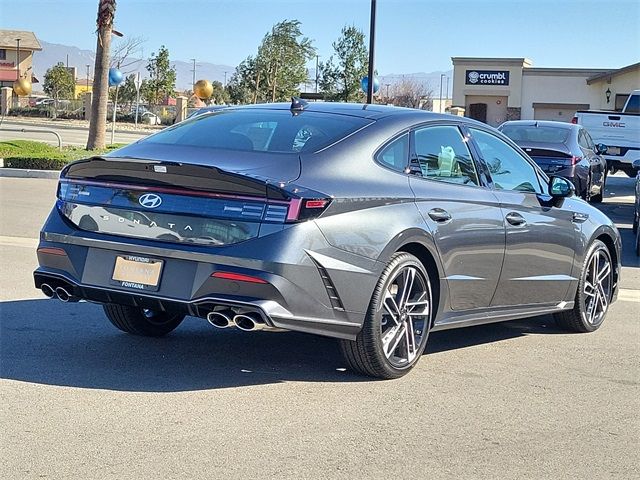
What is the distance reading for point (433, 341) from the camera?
7.05 m

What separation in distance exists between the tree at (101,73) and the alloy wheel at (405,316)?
18.8 m

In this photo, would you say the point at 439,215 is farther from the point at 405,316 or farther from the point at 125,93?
the point at 125,93

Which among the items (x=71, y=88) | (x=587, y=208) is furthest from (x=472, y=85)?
(x=587, y=208)

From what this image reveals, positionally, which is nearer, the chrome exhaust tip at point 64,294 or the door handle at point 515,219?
the chrome exhaust tip at point 64,294

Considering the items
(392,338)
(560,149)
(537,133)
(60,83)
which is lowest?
(392,338)

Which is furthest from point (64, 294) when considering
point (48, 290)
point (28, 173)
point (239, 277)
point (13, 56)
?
point (13, 56)

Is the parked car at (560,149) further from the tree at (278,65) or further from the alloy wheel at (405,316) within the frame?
the tree at (278,65)

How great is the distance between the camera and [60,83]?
78625mm

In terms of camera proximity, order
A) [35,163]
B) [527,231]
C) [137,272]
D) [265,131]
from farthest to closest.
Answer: [35,163], [527,231], [265,131], [137,272]

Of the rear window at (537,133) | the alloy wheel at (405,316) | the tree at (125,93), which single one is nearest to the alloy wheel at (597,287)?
the alloy wheel at (405,316)

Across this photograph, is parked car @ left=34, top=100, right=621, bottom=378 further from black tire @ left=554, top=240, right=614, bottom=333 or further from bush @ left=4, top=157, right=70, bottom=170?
bush @ left=4, top=157, right=70, bottom=170

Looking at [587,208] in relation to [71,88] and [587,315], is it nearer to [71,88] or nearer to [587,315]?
[587,315]

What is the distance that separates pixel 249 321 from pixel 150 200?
34.7 inches

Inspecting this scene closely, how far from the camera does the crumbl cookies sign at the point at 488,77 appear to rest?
202 ft
